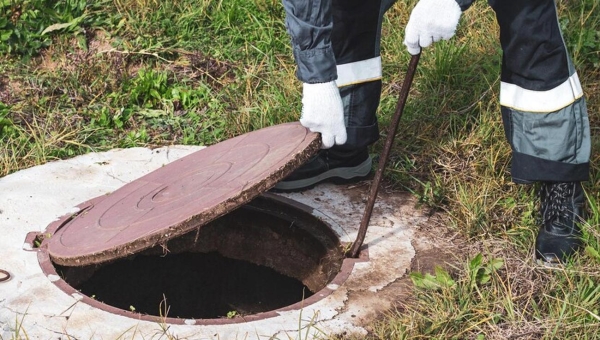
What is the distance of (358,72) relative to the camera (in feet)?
12.4

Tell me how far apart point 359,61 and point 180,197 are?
109cm

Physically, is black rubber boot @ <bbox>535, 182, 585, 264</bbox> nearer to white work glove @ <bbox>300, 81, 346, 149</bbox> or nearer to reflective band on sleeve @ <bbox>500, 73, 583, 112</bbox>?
reflective band on sleeve @ <bbox>500, 73, 583, 112</bbox>

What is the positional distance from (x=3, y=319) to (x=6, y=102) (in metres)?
2.12

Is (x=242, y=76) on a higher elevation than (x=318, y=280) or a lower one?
higher

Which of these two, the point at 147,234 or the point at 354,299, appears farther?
the point at 354,299

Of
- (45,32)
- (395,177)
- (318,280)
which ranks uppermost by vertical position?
(45,32)

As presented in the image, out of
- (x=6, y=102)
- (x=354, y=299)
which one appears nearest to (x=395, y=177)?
(x=354, y=299)

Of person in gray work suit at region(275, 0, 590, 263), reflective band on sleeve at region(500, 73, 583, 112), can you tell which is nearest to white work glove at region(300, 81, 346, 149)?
person in gray work suit at region(275, 0, 590, 263)

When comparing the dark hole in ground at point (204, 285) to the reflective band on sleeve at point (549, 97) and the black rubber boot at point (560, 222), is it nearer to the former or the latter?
the black rubber boot at point (560, 222)

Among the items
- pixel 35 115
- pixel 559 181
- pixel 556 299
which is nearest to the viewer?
pixel 556 299

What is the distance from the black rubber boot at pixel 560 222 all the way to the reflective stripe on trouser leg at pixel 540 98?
0.07 m

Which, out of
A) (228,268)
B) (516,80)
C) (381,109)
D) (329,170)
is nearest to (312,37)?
(516,80)

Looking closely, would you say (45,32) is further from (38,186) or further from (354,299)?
(354,299)

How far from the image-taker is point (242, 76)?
192 inches
